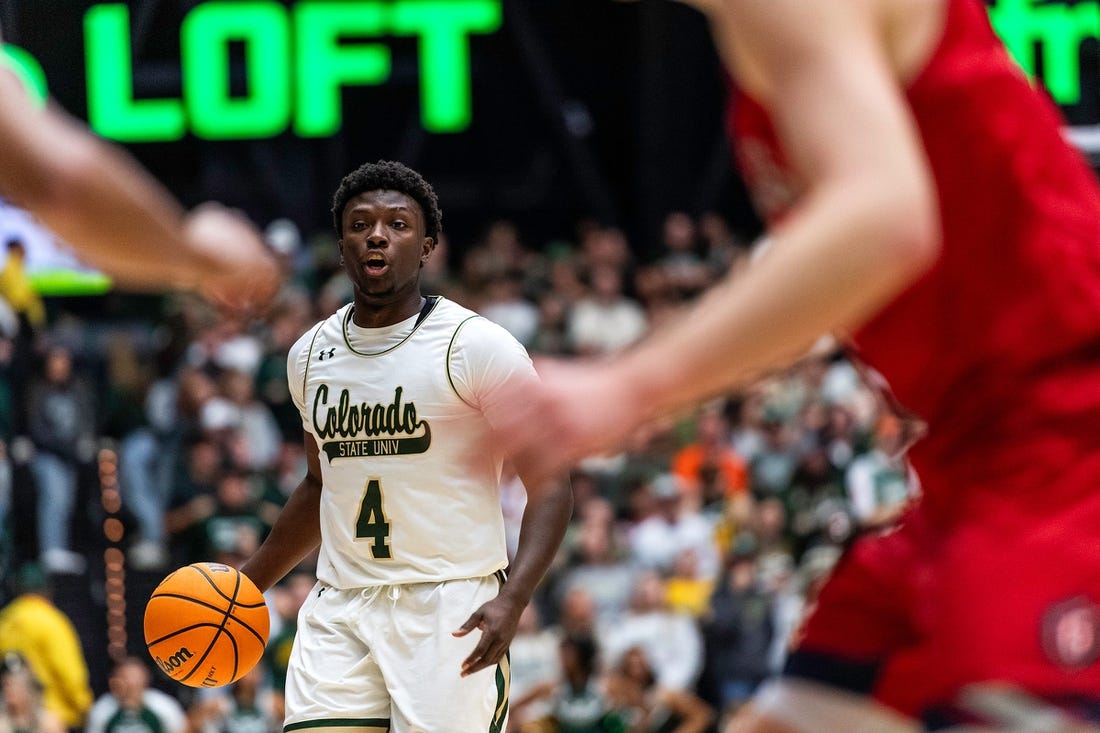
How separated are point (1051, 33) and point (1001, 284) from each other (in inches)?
477

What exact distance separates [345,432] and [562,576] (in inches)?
282

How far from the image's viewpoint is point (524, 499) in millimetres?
11422

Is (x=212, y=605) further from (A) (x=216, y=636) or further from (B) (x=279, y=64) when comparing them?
(B) (x=279, y=64)

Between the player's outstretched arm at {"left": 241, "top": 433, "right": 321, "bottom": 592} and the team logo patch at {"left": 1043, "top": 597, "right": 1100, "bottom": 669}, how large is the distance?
11.7ft

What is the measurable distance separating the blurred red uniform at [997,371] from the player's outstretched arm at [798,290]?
1.46ft

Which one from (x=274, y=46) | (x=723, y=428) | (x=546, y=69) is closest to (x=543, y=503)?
(x=723, y=428)

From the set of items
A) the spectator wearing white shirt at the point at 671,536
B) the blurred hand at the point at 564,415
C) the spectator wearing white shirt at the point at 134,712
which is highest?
the blurred hand at the point at 564,415

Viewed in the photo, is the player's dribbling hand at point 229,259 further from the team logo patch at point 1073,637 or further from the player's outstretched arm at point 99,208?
the team logo patch at point 1073,637

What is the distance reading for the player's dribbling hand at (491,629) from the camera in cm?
500

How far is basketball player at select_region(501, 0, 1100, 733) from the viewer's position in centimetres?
204

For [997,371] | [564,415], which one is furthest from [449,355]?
[564,415]

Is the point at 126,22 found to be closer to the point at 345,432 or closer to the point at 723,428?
the point at 723,428

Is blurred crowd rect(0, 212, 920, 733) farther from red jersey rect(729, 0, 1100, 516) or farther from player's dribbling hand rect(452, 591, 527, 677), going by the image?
red jersey rect(729, 0, 1100, 516)

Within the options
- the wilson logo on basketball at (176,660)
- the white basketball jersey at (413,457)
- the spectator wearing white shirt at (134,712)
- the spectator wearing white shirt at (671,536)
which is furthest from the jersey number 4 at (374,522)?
the spectator wearing white shirt at (671,536)
